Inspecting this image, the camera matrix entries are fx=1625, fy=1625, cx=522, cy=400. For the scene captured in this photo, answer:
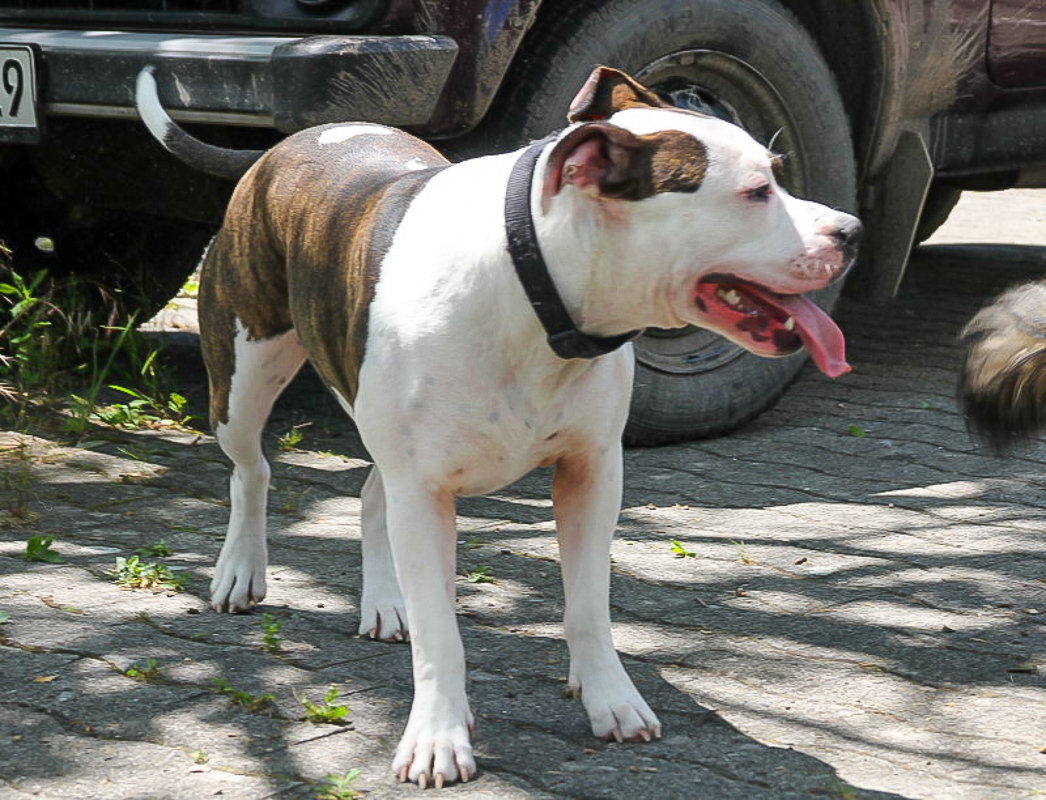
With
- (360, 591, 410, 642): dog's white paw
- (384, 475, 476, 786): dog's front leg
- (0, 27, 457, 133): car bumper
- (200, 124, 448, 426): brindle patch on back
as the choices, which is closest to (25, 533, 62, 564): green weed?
(200, 124, 448, 426): brindle patch on back

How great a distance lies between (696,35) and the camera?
194 inches

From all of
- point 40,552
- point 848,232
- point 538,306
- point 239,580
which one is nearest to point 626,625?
point 239,580

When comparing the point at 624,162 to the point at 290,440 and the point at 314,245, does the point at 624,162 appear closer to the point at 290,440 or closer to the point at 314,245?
the point at 314,245

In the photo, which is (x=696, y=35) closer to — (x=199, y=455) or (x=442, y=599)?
(x=199, y=455)

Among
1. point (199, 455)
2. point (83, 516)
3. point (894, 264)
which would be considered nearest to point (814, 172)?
point (894, 264)

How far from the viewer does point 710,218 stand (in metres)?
2.68

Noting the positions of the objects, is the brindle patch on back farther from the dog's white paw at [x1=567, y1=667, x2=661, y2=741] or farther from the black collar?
the dog's white paw at [x1=567, y1=667, x2=661, y2=741]

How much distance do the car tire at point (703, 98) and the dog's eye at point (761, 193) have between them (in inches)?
80.6

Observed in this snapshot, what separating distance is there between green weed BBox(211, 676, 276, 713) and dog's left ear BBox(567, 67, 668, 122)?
1.29 metres

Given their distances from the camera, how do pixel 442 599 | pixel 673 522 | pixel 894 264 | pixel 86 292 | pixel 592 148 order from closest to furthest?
pixel 592 148 → pixel 442 599 → pixel 673 522 → pixel 894 264 → pixel 86 292

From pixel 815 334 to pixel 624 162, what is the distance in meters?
0.45

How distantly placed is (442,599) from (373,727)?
344mm

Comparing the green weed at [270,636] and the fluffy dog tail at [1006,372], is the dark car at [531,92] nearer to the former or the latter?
the green weed at [270,636]

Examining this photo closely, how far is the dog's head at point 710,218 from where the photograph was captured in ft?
8.73
